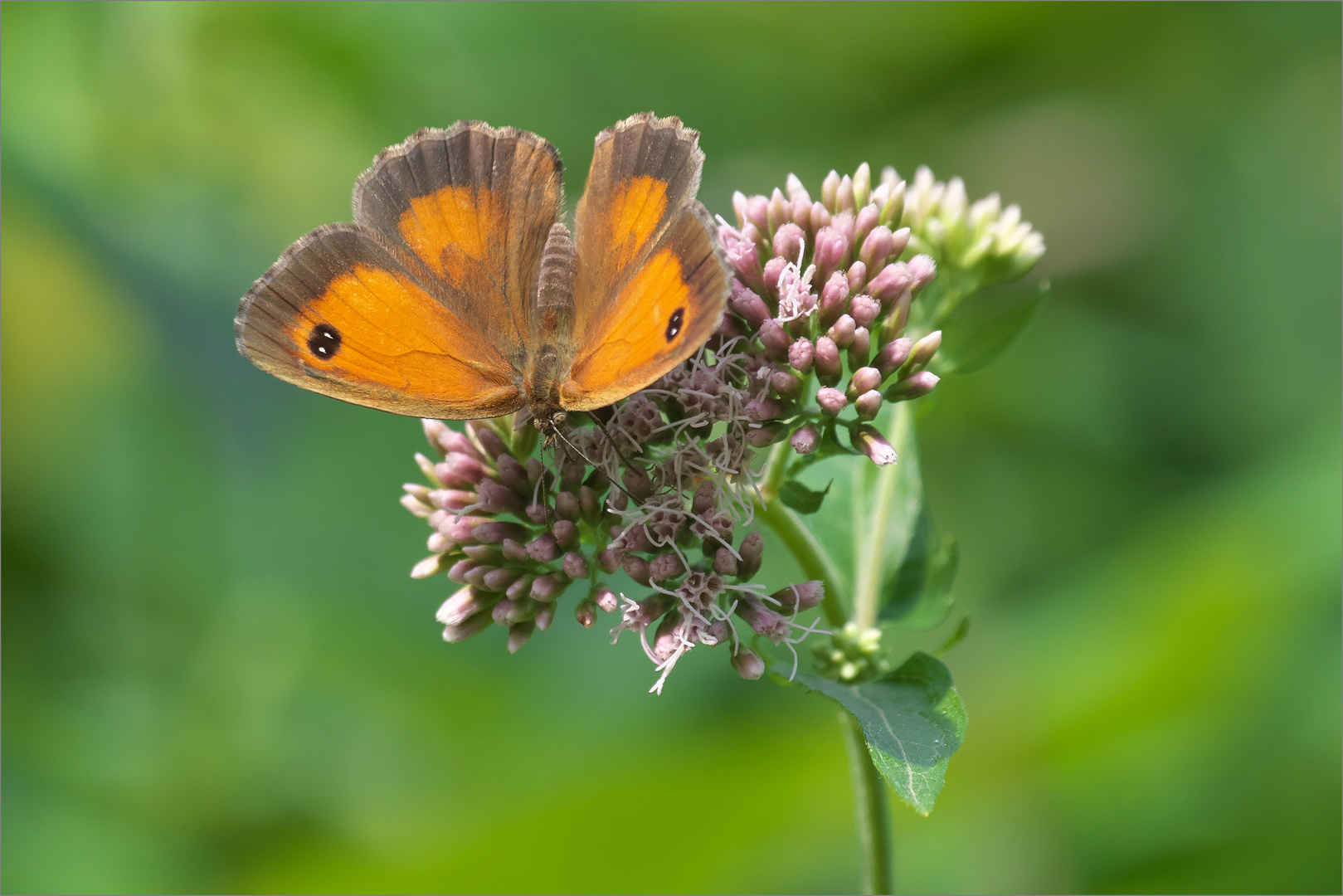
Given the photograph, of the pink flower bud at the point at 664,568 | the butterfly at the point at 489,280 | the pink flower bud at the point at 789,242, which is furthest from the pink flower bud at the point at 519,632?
the pink flower bud at the point at 789,242

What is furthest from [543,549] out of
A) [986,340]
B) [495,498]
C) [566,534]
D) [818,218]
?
[986,340]

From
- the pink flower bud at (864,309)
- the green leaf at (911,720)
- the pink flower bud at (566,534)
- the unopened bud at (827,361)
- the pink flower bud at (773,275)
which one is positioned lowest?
the green leaf at (911,720)

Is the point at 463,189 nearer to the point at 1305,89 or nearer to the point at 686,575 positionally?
the point at 686,575

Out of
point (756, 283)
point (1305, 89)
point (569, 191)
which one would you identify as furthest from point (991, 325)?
point (1305, 89)

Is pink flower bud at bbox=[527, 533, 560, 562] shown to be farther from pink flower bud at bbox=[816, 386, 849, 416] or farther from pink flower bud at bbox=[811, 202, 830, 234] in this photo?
pink flower bud at bbox=[811, 202, 830, 234]

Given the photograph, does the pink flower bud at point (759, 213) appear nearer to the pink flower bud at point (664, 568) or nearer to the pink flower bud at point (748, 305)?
the pink flower bud at point (748, 305)

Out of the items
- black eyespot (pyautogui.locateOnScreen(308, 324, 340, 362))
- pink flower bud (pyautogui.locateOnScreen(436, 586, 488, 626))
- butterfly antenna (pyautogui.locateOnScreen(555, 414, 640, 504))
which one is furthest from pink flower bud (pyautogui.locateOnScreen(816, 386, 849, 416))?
black eyespot (pyautogui.locateOnScreen(308, 324, 340, 362))

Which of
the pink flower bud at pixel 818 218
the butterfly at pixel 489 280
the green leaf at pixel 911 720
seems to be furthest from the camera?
the pink flower bud at pixel 818 218
